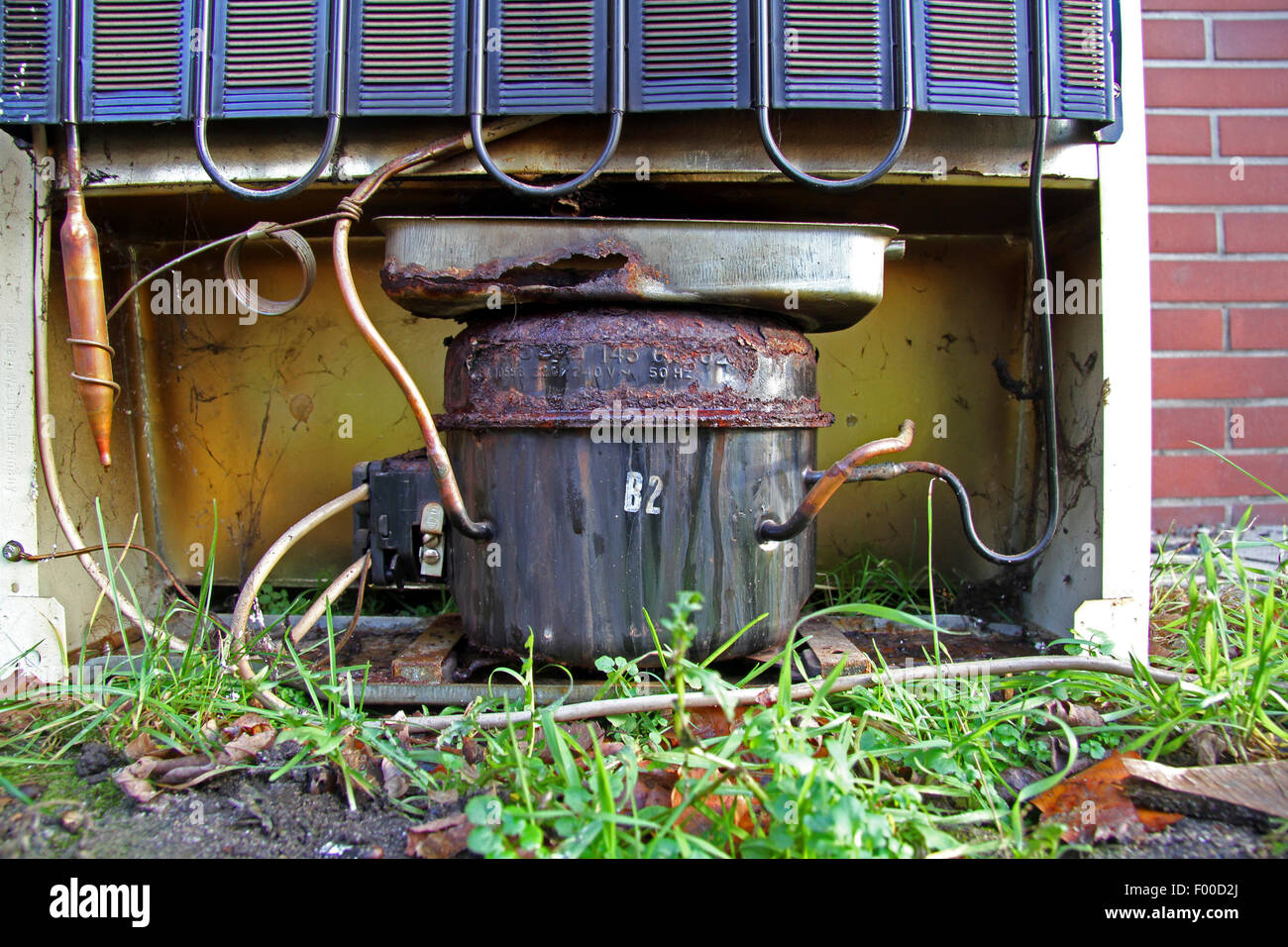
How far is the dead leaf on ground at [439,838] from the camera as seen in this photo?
30.5 inches

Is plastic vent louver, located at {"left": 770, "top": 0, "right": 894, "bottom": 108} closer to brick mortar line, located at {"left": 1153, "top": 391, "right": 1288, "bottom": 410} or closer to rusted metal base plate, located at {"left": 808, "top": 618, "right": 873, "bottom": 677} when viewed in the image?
rusted metal base plate, located at {"left": 808, "top": 618, "right": 873, "bottom": 677}

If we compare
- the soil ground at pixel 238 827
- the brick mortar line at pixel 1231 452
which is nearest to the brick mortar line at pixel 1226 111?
the brick mortar line at pixel 1231 452

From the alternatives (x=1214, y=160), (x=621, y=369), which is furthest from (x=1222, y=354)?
(x=621, y=369)

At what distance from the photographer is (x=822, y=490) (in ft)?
3.48

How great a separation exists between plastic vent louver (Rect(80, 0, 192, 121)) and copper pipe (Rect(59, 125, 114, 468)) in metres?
0.09

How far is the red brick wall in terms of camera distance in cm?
187

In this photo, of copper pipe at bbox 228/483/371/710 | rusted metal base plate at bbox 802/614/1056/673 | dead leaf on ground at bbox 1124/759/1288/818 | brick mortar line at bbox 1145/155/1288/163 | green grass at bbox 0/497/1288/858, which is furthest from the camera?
brick mortar line at bbox 1145/155/1288/163

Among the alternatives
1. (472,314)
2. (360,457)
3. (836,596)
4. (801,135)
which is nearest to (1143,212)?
(801,135)

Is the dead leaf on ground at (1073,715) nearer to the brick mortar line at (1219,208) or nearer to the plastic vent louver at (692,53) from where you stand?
the plastic vent louver at (692,53)

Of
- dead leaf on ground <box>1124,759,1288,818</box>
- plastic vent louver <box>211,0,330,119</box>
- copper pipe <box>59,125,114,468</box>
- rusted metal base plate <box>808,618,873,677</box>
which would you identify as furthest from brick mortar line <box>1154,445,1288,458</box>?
copper pipe <box>59,125,114,468</box>

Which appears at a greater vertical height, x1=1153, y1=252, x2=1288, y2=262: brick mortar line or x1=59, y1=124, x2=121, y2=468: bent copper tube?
x1=1153, y1=252, x2=1288, y2=262: brick mortar line

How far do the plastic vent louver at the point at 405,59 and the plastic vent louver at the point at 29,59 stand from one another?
493 millimetres

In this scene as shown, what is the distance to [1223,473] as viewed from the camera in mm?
1886

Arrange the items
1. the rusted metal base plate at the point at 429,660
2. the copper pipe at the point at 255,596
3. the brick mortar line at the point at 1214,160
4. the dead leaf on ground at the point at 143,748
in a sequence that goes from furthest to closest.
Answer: the brick mortar line at the point at 1214,160 < the rusted metal base plate at the point at 429,660 < the copper pipe at the point at 255,596 < the dead leaf on ground at the point at 143,748
